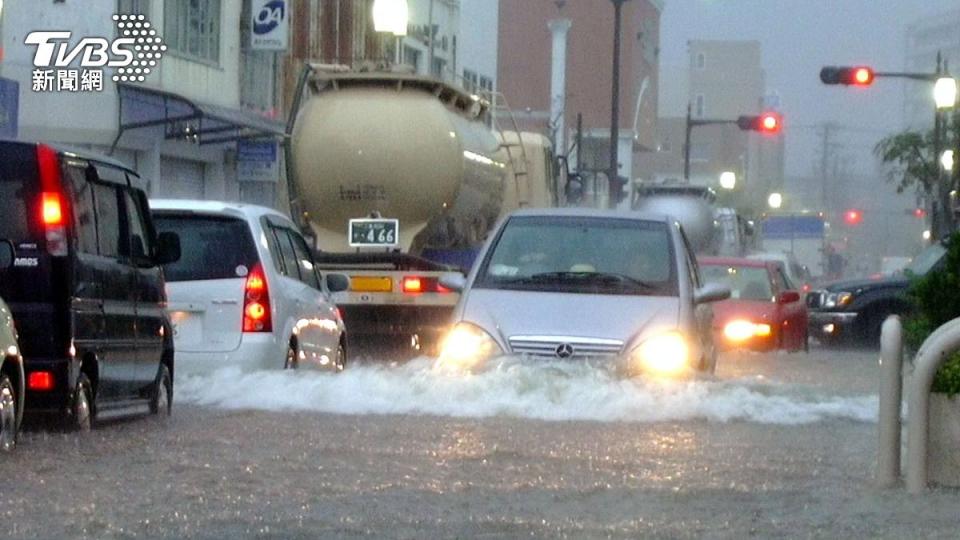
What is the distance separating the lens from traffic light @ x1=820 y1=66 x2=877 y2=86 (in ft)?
121

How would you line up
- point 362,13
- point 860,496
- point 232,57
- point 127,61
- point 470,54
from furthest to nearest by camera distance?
point 470,54 → point 362,13 → point 232,57 → point 127,61 → point 860,496

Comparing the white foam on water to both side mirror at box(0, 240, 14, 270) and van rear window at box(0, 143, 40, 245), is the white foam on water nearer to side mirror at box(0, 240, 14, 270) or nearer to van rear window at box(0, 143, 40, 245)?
van rear window at box(0, 143, 40, 245)

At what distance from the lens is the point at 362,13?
50.5m

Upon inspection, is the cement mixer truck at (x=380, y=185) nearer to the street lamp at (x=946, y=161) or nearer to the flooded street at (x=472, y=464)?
the flooded street at (x=472, y=464)

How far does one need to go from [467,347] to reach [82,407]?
120 inches

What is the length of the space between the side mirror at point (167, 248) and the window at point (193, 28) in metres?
22.3

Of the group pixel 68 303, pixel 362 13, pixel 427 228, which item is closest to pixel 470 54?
pixel 362 13

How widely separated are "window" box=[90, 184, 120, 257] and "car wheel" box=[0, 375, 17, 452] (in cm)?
171

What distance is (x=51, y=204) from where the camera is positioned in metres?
11.7

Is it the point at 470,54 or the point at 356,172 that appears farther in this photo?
the point at 470,54

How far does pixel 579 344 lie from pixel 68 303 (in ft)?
12.3

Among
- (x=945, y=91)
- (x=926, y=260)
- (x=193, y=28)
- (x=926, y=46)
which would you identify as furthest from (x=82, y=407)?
(x=926, y=46)

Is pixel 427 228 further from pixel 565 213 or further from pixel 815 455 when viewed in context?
pixel 815 455

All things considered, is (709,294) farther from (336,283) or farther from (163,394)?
(336,283)
